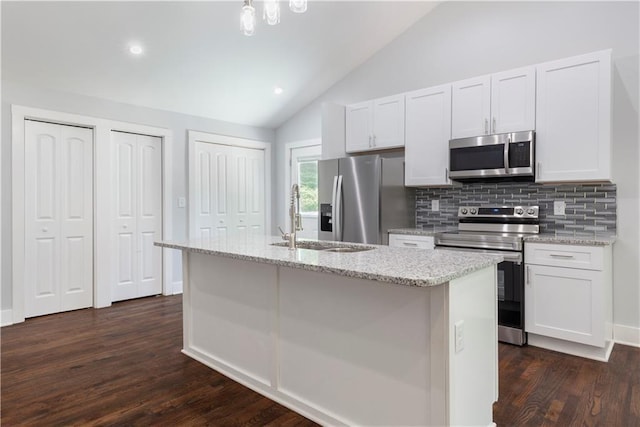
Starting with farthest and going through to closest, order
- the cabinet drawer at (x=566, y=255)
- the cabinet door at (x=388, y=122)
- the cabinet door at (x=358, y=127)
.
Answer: the cabinet door at (x=358, y=127), the cabinet door at (x=388, y=122), the cabinet drawer at (x=566, y=255)

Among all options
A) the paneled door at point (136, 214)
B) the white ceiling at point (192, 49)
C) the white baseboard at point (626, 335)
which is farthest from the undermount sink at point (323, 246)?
the paneled door at point (136, 214)

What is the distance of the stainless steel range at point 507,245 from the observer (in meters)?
3.06

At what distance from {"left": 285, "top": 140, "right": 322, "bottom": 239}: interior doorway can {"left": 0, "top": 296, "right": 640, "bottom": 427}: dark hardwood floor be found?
8.13 ft

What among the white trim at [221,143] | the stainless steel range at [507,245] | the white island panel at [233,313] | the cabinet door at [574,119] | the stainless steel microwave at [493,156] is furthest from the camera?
the white trim at [221,143]

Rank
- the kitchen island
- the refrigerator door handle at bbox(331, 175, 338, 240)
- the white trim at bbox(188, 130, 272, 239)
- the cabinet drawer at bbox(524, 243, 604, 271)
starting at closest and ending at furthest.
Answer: the kitchen island, the cabinet drawer at bbox(524, 243, 604, 271), the refrigerator door handle at bbox(331, 175, 338, 240), the white trim at bbox(188, 130, 272, 239)

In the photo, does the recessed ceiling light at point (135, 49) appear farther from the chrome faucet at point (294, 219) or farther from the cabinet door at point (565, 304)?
the cabinet door at point (565, 304)

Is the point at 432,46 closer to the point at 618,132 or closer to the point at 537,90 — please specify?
the point at 537,90

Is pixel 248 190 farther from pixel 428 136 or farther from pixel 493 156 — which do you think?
pixel 493 156

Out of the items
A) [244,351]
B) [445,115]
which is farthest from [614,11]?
[244,351]

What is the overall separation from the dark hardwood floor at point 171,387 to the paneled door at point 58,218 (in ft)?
2.11

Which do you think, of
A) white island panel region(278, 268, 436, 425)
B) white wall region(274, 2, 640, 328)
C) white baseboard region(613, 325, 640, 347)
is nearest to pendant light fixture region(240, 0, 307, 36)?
white island panel region(278, 268, 436, 425)

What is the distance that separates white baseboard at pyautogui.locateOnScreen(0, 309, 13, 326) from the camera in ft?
11.8

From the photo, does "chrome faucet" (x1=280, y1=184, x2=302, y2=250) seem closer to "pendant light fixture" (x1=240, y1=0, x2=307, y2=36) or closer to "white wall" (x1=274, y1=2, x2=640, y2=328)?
"pendant light fixture" (x1=240, y1=0, x2=307, y2=36)

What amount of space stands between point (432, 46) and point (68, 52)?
3466 millimetres
